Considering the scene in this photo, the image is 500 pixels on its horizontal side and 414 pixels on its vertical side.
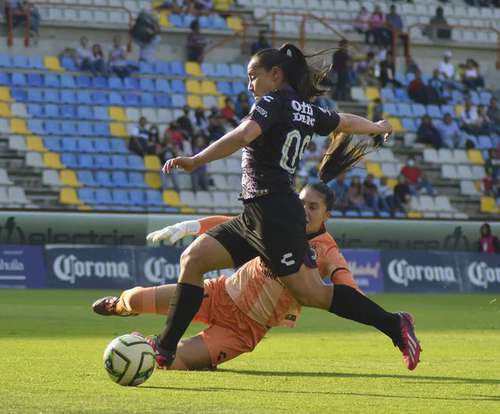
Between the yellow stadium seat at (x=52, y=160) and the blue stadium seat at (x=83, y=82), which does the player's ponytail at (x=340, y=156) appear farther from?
the blue stadium seat at (x=83, y=82)

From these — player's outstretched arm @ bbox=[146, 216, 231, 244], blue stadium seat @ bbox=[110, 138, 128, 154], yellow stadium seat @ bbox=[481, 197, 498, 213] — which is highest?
player's outstretched arm @ bbox=[146, 216, 231, 244]

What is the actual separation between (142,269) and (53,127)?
722 cm

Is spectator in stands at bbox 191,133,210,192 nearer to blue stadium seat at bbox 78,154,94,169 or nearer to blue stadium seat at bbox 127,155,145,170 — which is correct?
blue stadium seat at bbox 127,155,145,170

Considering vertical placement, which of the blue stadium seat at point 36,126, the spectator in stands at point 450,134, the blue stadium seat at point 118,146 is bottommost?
the spectator in stands at point 450,134

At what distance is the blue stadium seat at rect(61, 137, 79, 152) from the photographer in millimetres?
30638

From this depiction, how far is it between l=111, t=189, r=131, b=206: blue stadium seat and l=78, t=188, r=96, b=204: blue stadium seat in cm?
47

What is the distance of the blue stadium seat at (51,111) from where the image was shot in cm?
3131

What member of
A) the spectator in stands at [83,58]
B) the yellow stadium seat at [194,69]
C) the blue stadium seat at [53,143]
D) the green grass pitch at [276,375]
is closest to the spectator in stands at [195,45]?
the yellow stadium seat at [194,69]

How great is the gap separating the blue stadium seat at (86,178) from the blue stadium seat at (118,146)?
3.36 feet

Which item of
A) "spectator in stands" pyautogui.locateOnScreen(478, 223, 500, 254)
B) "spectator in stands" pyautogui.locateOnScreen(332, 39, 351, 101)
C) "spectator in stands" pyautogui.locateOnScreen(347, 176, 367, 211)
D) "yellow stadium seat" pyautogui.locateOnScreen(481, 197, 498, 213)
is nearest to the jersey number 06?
"spectator in stands" pyautogui.locateOnScreen(478, 223, 500, 254)

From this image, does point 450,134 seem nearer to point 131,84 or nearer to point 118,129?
point 131,84

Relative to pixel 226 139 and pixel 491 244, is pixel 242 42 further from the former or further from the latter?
pixel 226 139

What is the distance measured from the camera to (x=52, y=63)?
32.5 m

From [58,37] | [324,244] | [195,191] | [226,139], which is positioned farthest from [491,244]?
[226,139]
